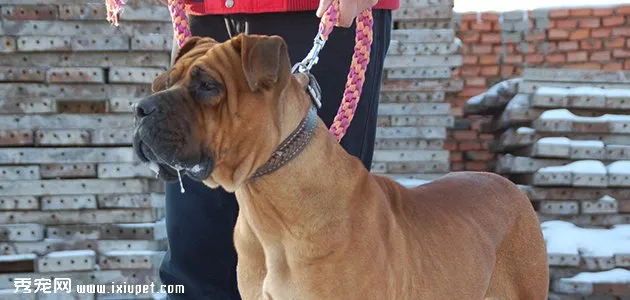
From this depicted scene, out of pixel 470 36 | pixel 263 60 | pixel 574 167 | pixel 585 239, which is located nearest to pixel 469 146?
pixel 470 36

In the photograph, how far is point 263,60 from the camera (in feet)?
6.40

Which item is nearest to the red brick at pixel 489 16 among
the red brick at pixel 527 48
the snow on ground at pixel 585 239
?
the red brick at pixel 527 48

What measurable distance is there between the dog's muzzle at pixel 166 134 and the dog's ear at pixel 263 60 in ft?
0.61

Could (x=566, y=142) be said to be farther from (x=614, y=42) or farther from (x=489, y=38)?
(x=614, y=42)

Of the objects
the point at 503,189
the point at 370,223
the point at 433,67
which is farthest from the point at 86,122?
the point at 370,223

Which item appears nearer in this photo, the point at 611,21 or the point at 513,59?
the point at 611,21

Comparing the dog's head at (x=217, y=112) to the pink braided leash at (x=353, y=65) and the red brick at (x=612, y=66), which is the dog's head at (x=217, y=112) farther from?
the red brick at (x=612, y=66)

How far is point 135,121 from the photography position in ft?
6.08

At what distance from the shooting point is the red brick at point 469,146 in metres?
7.63

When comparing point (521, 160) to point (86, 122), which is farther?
point (521, 160)

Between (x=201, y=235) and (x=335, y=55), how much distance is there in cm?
68

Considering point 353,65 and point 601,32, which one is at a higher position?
point 601,32

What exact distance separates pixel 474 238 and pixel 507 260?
0.31 m

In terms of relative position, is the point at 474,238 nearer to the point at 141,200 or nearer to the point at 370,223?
the point at 370,223
